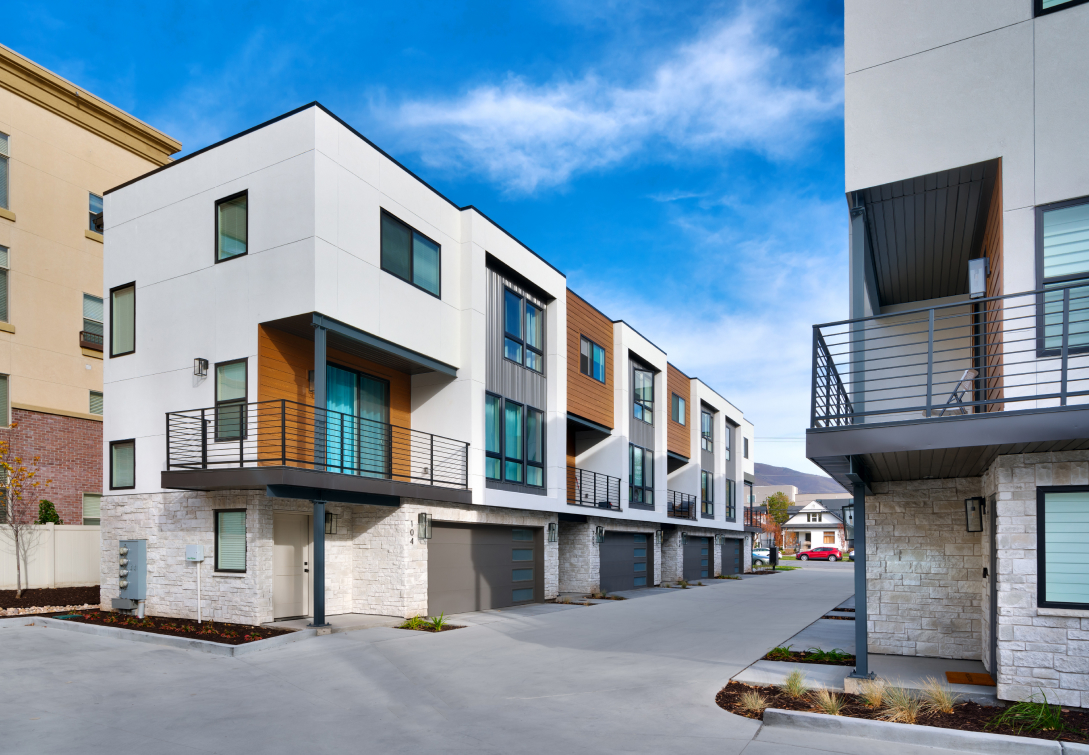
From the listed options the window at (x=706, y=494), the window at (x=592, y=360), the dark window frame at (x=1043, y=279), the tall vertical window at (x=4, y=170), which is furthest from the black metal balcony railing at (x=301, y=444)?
the window at (x=706, y=494)

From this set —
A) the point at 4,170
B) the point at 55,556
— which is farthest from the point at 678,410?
the point at 4,170

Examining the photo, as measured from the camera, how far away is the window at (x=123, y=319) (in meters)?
17.0

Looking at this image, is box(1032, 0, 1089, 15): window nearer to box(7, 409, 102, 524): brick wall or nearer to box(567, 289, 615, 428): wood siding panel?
box(567, 289, 615, 428): wood siding panel

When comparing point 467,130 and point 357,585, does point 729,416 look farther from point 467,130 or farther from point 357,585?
point 357,585

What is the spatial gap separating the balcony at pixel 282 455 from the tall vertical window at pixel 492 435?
1.74 m

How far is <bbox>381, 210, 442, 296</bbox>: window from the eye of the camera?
53.5 ft

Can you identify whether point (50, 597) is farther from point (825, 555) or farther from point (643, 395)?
point (825, 555)

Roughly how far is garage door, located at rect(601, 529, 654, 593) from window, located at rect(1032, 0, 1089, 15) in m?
19.3

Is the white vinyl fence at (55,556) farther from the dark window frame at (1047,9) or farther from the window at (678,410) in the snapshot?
the dark window frame at (1047,9)

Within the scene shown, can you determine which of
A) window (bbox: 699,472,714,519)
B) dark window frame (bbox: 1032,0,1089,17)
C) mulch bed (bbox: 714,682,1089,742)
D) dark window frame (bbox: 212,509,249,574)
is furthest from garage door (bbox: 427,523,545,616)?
window (bbox: 699,472,714,519)

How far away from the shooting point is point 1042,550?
8.30 meters

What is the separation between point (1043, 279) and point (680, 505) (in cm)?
2528

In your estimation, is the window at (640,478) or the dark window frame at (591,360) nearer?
the dark window frame at (591,360)

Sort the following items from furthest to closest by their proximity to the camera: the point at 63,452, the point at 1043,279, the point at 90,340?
1. the point at 90,340
2. the point at 63,452
3. the point at 1043,279
